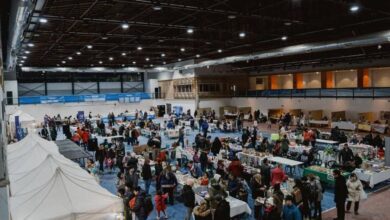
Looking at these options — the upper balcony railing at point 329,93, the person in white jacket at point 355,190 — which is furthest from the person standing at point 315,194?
the upper balcony railing at point 329,93

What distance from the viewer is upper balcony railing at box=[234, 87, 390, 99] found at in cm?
2372

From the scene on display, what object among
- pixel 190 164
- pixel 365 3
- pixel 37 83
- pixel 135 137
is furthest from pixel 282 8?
pixel 37 83

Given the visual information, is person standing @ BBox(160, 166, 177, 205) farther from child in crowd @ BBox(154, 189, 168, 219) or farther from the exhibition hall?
child in crowd @ BBox(154, 189, 168, 219)

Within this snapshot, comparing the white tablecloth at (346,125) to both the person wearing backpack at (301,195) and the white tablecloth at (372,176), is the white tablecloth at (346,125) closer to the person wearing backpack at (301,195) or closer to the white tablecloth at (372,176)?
the white tablecloth at (372,176)

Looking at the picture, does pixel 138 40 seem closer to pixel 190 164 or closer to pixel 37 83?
pixel 190 164

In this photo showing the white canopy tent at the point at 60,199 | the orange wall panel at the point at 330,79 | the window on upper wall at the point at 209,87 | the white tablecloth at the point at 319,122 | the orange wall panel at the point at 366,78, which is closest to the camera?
the white canopy tent at the point at 60,199

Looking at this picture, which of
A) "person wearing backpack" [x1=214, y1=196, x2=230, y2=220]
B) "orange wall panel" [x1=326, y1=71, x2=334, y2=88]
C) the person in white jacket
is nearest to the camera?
"person wearing backpack" [x1=214, y1=196, x2=230, y2=220]

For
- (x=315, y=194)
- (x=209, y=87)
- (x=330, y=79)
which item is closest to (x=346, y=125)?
(x=330, y=79)

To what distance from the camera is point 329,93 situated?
27.3m

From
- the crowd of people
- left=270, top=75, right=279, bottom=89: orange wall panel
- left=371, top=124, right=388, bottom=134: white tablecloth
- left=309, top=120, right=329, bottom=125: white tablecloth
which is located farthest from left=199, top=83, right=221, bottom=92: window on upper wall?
the crowd of people

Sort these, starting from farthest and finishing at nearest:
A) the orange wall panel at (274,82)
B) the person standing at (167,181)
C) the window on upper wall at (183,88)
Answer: the orange wall panel at (274,82) < the window on upper wall at (183,88) < the person standing at (167,181)

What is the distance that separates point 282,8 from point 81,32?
35.3 feet

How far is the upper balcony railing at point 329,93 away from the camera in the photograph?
23.7 m

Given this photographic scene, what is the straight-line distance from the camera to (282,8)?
14.4 m
